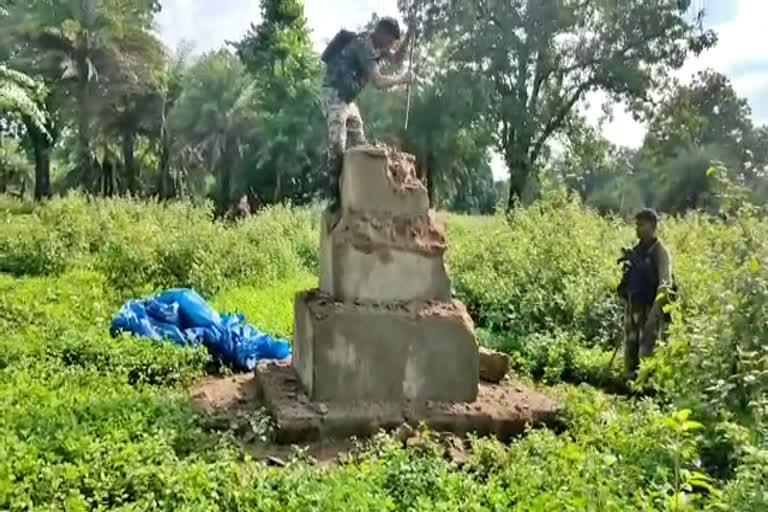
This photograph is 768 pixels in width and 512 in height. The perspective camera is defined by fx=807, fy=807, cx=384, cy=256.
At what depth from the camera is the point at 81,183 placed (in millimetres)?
35750

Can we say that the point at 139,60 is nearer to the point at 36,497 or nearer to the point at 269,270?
the point at 269,270

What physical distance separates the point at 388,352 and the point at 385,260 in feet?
2.52

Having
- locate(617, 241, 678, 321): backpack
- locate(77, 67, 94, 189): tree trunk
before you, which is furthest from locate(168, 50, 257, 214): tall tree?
locate(617, 241, 678, 321): backpack

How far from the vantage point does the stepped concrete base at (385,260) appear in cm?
663

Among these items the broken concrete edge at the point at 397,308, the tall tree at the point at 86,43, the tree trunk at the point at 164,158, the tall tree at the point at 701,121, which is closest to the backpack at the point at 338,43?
the broken concrete edge at the point at 397,308

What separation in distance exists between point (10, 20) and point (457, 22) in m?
15.8

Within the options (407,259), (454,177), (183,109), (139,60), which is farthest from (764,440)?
(183,109)

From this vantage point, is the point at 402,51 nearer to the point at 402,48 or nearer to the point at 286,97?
the point at 402,48

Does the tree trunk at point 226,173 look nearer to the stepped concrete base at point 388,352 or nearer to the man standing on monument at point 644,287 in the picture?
the man standing on monument at point 644,287

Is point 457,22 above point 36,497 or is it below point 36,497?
above

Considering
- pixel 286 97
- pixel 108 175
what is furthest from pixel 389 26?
pixel 108 175

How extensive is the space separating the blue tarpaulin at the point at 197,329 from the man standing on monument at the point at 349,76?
2400 mm

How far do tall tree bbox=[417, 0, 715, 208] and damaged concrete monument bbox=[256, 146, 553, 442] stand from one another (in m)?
18.0

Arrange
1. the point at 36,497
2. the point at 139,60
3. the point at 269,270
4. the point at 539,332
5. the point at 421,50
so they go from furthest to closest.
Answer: the point at 139,60 < the point at 421,50 < the point at 269,270 < the point at 539,332 < the point at 36,497
